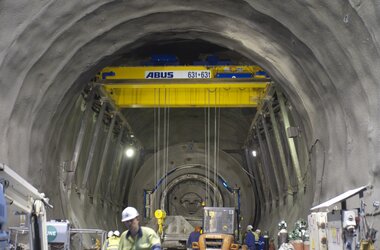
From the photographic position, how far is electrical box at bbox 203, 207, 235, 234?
1730 centimetres

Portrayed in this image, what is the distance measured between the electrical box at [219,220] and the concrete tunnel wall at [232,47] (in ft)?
10.1

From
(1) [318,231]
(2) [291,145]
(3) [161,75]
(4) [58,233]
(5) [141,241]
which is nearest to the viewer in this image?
(5) [141,241]

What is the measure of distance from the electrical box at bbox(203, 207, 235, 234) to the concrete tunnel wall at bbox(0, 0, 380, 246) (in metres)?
3.08

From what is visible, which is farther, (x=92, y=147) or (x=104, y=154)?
(x=104, y=154)

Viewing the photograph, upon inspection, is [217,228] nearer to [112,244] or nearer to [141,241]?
[112,244]

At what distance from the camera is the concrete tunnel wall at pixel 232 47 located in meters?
9.14

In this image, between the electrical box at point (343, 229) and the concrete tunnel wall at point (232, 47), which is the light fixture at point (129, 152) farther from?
the electrical box at point (343, 229)

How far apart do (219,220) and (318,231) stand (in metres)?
7.83

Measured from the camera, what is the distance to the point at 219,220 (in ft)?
57.3

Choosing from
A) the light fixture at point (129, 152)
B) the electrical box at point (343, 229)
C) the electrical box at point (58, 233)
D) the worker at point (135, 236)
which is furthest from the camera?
the light fixture at point (129, 152)

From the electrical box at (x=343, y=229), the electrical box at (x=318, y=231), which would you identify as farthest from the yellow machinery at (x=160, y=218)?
the electrical box at (x=343, y=229)

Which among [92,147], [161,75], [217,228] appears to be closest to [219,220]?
[217,228]

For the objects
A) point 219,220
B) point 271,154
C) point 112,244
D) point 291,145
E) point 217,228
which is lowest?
Result: point 112,244

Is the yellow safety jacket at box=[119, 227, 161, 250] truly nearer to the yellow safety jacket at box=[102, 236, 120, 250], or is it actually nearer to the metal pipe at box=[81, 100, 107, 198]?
the yellow safety jacket at box=[102, 236, 120, 250]
